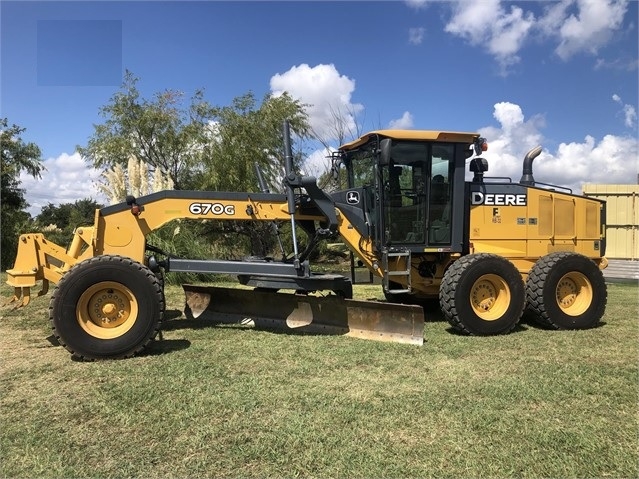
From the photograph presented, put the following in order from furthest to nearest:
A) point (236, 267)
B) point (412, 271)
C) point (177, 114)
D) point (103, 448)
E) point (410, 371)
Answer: point (177, 114) < point (412, 271) < point (236, 267) < point (410, 371) < point (103, 448)

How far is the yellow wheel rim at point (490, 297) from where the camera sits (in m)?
6.68

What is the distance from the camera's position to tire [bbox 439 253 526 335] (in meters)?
6.46

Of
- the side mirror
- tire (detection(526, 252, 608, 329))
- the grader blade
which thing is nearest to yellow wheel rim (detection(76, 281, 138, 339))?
the grader blade

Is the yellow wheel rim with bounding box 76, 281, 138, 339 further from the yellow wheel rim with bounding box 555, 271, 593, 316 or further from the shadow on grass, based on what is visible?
the yellow wheel rim with bounding box 555, 271, 593, 316

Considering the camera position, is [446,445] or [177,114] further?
[177,114]

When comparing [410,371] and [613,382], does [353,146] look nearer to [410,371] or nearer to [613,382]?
[410,371]

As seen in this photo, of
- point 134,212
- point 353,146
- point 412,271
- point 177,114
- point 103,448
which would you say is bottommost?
point 103,448

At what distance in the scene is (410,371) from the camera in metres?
4.88

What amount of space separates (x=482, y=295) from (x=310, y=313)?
7.50 ft

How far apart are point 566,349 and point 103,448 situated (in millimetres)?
4931

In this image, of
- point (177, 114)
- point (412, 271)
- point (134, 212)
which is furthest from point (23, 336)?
point (177, 114)

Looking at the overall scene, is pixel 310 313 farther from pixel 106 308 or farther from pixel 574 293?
pixel 574 293

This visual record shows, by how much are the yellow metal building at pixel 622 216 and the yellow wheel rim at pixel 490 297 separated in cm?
951

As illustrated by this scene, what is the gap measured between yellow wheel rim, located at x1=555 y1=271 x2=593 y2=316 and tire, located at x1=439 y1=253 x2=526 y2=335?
92 centimetres
